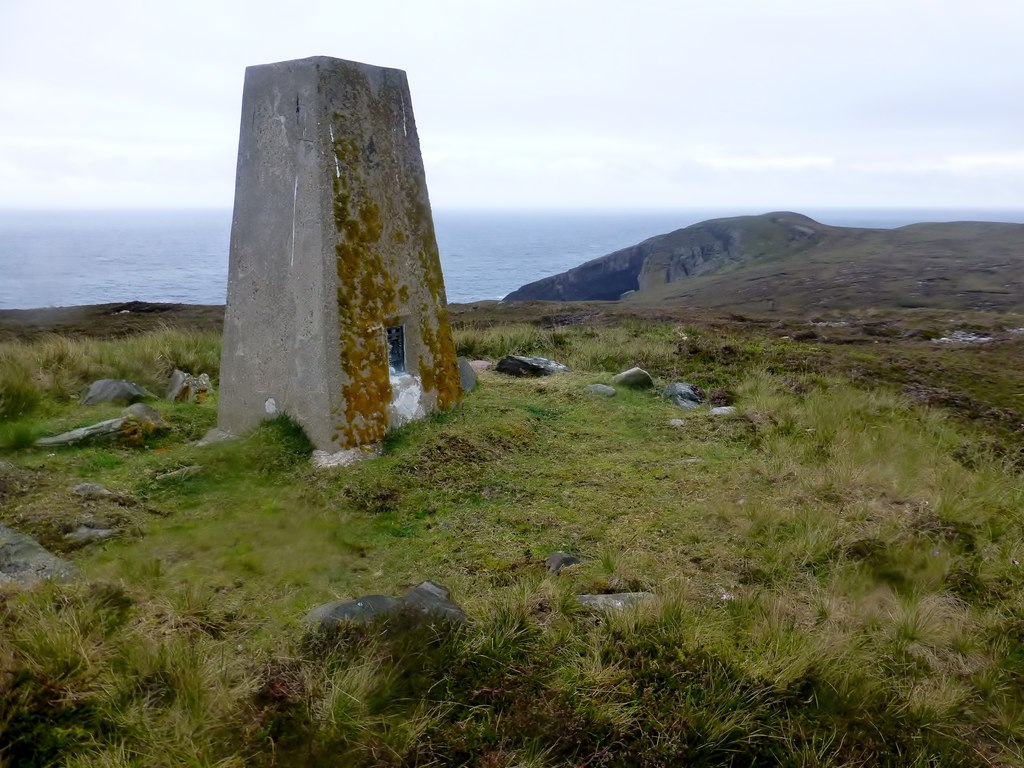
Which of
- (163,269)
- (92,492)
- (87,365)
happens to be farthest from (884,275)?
(163,269)

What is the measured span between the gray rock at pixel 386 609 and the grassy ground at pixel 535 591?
105 millimetres

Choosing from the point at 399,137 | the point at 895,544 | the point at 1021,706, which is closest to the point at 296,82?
the point at 399,137

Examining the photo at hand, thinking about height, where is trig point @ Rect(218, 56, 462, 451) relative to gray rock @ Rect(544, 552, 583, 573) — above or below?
above

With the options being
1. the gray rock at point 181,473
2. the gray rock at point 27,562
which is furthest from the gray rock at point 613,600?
the gray rock at point 181,473

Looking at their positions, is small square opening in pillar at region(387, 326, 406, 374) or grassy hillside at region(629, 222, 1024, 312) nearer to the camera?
small square opening in pillar at region(387, 326, 406, 374)

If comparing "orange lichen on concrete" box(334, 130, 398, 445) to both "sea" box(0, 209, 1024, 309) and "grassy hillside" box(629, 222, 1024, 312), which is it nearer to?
"grassy hillside" box(629, 222, 1024, 312)

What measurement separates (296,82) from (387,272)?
1.90 m

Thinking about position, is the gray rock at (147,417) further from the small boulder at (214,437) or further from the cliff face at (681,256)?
the cliff face at (681,256)

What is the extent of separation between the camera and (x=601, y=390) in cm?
952

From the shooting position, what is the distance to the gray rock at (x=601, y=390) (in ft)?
31.0

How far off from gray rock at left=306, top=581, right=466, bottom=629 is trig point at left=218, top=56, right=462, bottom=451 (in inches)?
122

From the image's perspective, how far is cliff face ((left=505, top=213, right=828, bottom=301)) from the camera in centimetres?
5894

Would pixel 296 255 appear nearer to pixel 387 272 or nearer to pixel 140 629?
pixel 387 272

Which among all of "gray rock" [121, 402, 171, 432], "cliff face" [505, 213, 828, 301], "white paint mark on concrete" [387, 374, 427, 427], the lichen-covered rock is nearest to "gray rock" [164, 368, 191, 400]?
"gray rock" [121, 402, 171, 432]
